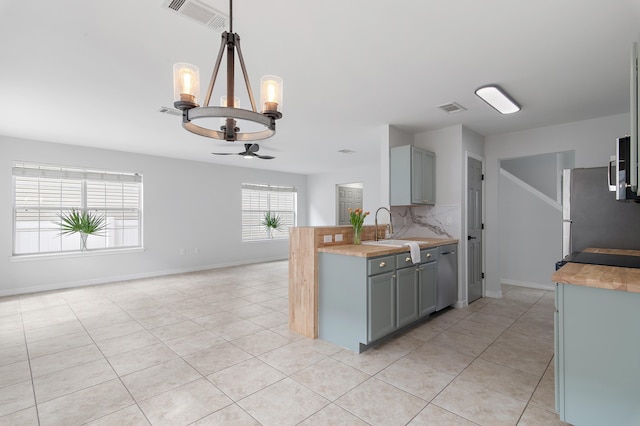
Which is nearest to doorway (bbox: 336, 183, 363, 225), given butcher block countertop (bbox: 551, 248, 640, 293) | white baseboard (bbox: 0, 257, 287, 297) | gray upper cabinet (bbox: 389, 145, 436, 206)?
white baseboard (bbox: 0, 257, 287, 297)

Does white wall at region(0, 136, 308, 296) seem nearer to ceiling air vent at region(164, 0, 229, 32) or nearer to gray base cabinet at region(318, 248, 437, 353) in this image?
gray base cabinet at region(318, 248, 437, 353)

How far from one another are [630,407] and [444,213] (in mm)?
3041

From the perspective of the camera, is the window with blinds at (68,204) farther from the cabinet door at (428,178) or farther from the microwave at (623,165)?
the microwave at (623,165)

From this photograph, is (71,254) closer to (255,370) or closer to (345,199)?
(255,370)

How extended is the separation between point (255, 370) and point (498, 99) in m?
3.50

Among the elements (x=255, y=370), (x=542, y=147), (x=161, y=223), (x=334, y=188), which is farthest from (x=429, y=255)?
(x=161, y=223)

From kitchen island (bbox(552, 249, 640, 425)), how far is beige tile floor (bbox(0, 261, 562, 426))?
0.31 metres

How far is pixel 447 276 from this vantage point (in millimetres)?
4012

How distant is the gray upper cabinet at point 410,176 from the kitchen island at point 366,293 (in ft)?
2.91

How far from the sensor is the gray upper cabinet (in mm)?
4121

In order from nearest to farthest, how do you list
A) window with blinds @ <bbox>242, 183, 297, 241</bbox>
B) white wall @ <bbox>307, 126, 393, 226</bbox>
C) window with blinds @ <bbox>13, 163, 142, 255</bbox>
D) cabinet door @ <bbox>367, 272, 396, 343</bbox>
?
1. cabinet door @ <bbox>367, 272, 396, 343</bbox>
2. window with blinds @ <bbox>13, 163, 142, 255</bbox>
3. white wall @ <bbox>307, 126, 393, 226</bbox>
4. window with blinds @ <bbox>242, 183, 297, 241</bbox>

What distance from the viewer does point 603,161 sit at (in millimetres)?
4039

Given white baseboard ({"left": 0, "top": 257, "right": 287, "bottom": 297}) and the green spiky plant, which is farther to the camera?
the green spiky plant

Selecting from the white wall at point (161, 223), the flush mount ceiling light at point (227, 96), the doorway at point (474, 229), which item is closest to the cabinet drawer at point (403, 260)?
the doorway at point (474, 229)
